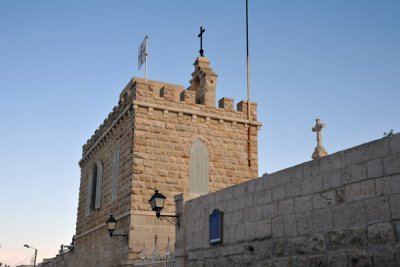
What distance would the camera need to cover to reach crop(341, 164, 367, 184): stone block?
600 centimetres

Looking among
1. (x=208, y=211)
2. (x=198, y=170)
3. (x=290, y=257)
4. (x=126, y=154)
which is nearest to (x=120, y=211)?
(x=126, y=154)

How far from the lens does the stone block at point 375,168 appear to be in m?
5.74

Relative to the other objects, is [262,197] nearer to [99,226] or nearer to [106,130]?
[99,226]

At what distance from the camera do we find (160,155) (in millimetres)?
15469

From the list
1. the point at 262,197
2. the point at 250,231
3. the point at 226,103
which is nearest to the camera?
the point at 262,197

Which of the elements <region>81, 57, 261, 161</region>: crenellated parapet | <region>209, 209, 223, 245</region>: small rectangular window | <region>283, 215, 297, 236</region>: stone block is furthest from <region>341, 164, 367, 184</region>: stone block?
<region>81, 57, 261, 161</region>: crenellated parapet

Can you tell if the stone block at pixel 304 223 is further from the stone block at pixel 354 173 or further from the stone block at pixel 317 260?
the stone block at pixel 354 173

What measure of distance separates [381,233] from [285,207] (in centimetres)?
194

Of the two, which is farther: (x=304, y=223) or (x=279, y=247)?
(x=279, y=247)

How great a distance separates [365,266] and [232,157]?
1114cm

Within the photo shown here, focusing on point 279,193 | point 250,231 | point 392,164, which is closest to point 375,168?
point 392,164

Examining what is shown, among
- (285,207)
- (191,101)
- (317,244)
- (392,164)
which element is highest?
(191,101)

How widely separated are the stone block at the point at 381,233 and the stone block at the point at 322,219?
70 centimetres

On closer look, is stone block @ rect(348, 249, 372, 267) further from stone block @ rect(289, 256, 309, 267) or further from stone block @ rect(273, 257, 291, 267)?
stone block @ rect(273, 257, 291, 267)
